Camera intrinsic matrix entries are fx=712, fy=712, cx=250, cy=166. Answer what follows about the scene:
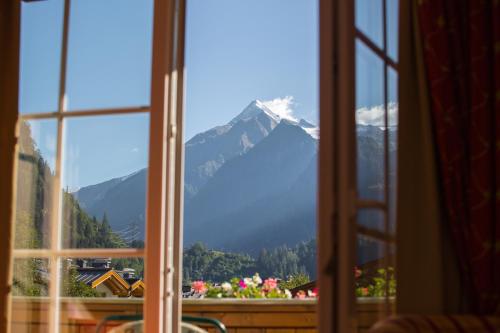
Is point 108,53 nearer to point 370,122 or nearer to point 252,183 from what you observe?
point 370,122

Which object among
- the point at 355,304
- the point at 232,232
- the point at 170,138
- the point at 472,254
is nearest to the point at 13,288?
the point at 170,138

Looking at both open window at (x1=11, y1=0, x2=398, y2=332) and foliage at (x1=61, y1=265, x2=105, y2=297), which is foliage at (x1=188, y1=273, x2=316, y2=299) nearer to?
open window at (x1=11, y1=0, x2=398, y2=332)

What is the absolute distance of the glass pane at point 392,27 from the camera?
90.4 inches

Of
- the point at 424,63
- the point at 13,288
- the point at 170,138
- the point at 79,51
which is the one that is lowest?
the point at 13,288

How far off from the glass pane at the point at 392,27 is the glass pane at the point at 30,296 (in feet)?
5.41

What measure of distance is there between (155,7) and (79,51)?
42cm

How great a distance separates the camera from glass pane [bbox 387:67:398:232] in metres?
2.22

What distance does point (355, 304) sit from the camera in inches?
80.4

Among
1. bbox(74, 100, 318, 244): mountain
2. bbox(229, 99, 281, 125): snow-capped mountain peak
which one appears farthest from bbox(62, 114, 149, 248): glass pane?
bbox(229, 99, 281, 125): snow-capped mountain peak

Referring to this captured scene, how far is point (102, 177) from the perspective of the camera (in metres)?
3.06

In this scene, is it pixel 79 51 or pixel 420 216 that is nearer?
pixel 420 216

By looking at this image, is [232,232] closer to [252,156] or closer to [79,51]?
[252,156]

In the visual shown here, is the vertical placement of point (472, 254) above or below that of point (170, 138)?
below

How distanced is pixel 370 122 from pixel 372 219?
1.01 feet
